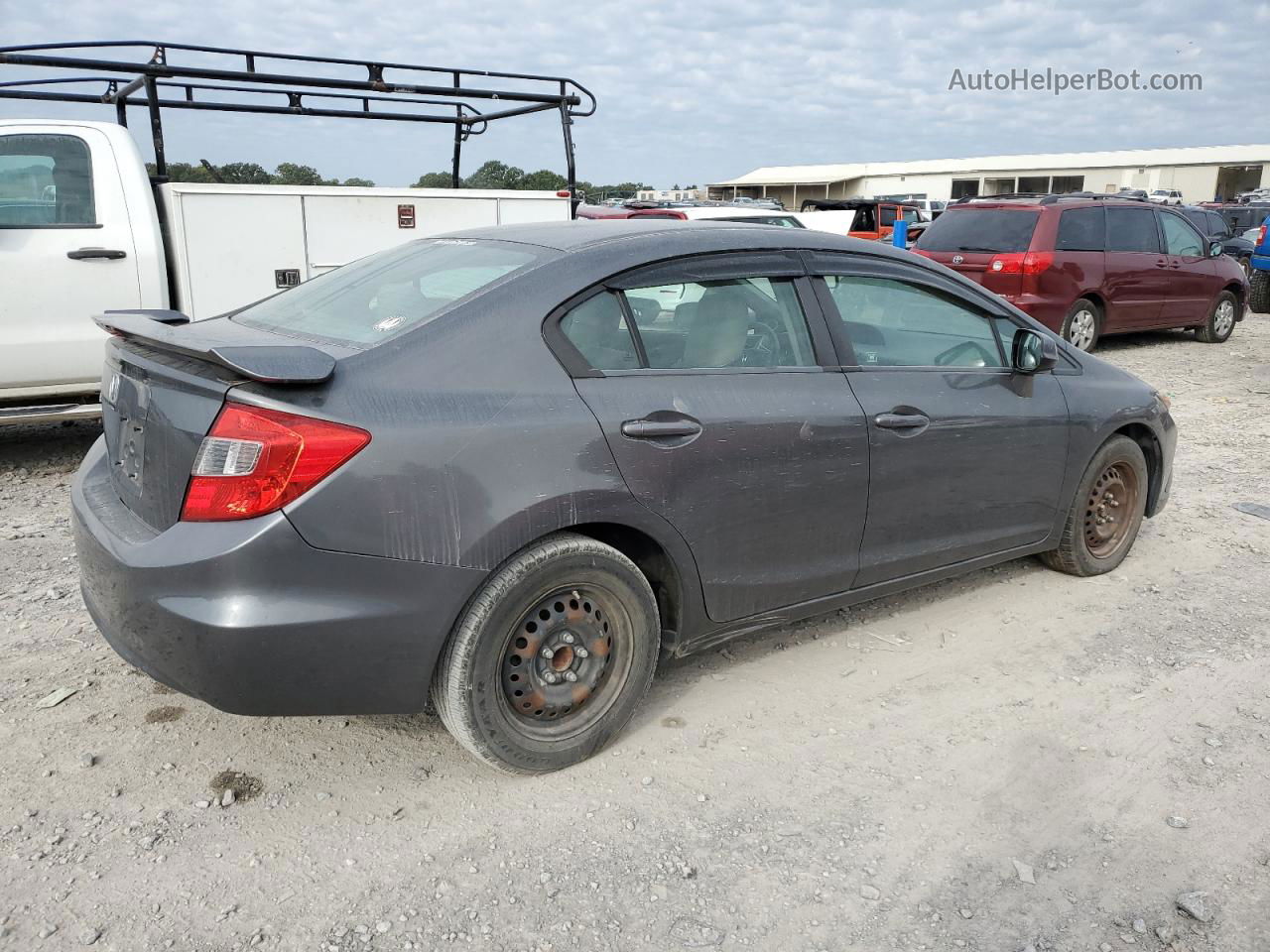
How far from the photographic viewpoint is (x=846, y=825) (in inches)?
114

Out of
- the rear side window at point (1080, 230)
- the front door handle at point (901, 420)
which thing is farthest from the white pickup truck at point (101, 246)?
the rear side window at point (1080, 230)

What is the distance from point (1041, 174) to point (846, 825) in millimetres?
67610

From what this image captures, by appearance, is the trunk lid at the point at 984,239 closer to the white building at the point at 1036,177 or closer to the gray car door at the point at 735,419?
the gray car door at the point at 735,419

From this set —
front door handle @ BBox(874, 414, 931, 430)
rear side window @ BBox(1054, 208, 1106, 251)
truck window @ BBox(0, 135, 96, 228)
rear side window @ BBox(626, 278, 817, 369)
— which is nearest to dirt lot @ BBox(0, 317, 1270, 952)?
front door handle @ BBox(874, 414, 931, 430)

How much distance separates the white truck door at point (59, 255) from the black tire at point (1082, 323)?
8941 millimetres

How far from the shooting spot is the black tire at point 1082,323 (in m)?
10.9

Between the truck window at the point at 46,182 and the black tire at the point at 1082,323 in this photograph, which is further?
the black tire at the point at 1082,323

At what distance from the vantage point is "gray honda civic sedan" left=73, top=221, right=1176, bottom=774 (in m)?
2.58

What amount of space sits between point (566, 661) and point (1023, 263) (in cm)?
899

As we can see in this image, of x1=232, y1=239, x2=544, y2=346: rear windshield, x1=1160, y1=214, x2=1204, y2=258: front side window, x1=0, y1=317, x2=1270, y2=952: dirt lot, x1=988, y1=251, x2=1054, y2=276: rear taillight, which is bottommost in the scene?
x1=0, y1=317, x2=1270, y2=952: dirt lot

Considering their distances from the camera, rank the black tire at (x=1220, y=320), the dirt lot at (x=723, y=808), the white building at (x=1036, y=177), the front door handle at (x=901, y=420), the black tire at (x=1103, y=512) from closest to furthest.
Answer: the dirt lot at (x=723, y=808) → the front door handle at (x=901, y=420) → the black tire at (x=1103, y=512) → the black tire at (x=1220, y=320) → the white building at (x=1036, y=177)

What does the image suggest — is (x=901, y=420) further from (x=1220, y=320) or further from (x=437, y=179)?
(x=1220, y=320)

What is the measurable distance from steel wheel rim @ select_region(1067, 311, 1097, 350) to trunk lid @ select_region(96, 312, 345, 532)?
9811mm

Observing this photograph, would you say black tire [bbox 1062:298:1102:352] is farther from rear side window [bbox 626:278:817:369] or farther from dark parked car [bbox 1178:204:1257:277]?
dark parked car [bbox 1178:204:1257:277]
